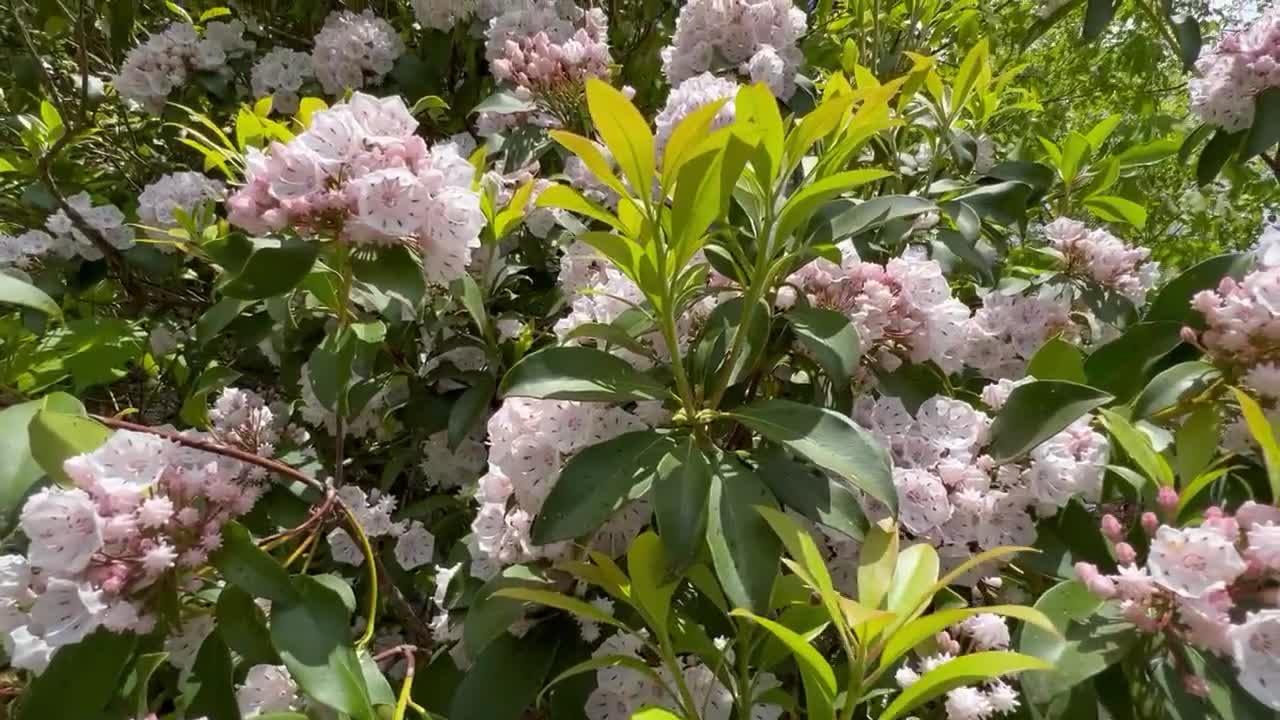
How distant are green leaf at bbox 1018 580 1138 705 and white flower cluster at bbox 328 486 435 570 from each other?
1331mm

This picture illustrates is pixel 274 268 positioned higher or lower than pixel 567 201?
lower

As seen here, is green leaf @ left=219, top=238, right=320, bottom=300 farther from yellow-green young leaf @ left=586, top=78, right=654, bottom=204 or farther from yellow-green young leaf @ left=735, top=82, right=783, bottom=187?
yellow-green young leaf @ left=735, top=82, right=783, bottom=187

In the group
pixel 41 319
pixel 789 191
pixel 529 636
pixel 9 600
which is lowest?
pixel 41 319

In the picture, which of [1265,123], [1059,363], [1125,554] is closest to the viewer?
[1125,554]

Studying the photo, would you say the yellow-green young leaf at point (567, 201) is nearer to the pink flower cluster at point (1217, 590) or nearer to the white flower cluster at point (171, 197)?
the pink flower cluster at point (1217, 590)

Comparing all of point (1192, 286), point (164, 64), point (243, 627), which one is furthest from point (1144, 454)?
point (164, 64)

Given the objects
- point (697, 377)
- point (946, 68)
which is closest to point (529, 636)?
point (697, 377)

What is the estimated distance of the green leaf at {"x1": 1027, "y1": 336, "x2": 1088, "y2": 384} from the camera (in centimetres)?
127

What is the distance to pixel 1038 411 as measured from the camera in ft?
3.76

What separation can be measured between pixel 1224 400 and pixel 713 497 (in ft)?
2.22

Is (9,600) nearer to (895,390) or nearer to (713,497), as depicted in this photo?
(713,497)

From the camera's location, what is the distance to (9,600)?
101 cm

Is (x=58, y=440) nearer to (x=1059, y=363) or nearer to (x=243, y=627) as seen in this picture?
(x=243, y=627)

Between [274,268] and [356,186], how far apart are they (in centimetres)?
15
